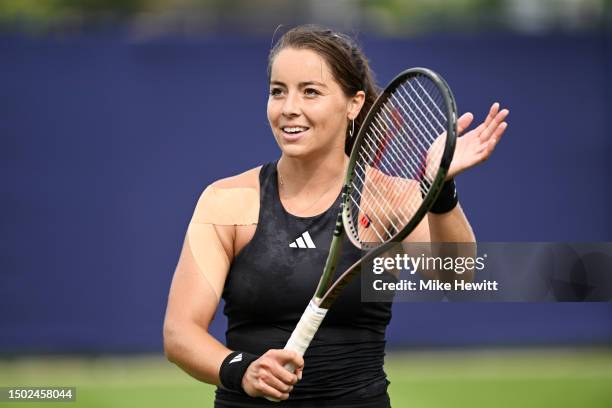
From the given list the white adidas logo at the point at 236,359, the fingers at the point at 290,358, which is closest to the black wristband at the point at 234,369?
the white adidas logo at the point at 236,359

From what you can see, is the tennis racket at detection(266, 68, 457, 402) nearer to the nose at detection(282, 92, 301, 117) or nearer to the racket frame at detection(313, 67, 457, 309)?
the racket frame at detection(313, 67, 457, 309)

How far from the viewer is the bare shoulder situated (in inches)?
112

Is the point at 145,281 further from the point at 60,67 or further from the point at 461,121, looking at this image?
the point at 461,121

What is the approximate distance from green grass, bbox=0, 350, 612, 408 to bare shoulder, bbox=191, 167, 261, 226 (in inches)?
112

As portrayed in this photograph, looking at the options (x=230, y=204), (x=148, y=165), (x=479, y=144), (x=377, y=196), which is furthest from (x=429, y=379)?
(x=479, y=144)

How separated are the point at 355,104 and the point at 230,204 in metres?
0.43

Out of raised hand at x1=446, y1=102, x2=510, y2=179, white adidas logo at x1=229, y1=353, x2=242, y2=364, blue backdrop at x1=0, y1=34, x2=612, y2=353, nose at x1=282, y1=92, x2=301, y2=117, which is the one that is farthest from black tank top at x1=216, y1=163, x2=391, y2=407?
blue backdrop at x1=0, y1=34, x2=612, y2=353

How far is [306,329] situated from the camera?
8.79 ft

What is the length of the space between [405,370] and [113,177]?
77.0 inches

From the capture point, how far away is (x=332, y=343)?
2.81 metres

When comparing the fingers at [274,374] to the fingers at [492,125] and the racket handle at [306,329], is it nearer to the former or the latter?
the racket handle at [306,329]

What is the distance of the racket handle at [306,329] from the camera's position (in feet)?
8.77

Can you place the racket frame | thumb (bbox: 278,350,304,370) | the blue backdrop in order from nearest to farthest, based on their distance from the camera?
the racket frame → thumb (bbox: 278,350,304,370) → the blue backdrop

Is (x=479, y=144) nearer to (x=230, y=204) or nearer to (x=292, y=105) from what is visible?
(x=292, y=105)
